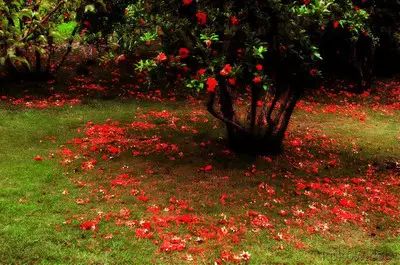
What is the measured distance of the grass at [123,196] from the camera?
31.6 ft

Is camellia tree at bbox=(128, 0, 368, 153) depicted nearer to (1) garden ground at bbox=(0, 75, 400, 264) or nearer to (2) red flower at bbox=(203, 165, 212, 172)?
(2) red flower at bbox=(203, 165, 212, 172)

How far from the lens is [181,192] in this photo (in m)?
12.5

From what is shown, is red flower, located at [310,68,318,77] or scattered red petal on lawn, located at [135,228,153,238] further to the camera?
red flower, located at [310,68,318,77]

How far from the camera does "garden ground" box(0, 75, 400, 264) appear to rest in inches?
390

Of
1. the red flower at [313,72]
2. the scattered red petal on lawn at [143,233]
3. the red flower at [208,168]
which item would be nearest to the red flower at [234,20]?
the red flower at [313,72]

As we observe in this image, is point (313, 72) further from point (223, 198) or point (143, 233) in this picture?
point (143, 233)

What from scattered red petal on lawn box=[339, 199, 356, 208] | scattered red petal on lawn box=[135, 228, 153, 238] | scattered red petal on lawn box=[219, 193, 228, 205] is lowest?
scattered red petal on lawn box=[135, 228, 153, 238]

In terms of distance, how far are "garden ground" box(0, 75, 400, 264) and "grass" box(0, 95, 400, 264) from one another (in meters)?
0.04

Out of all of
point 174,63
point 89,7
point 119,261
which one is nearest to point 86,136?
point 174,63

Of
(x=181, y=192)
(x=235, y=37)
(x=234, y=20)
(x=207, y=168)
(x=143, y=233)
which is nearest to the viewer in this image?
(x=143, y=233)

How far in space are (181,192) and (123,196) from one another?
153 centimetres

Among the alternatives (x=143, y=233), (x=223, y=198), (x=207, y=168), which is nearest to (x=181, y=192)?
(x=223, y=198)

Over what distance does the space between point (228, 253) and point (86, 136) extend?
8428mm

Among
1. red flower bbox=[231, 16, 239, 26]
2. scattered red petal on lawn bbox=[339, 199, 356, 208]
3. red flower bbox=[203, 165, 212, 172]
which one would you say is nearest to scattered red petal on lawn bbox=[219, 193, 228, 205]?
red flower bbox=[203, 165, 212, 172]
